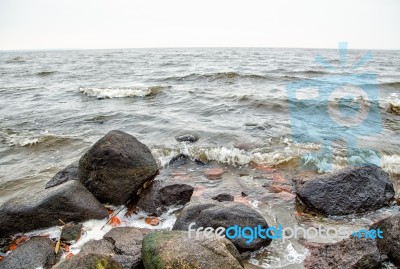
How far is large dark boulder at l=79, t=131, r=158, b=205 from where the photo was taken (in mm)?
4680

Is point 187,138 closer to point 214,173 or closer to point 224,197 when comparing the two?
point 214,173

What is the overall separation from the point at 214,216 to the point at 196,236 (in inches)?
27.2

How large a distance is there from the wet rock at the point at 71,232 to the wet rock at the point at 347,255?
259 centimetres

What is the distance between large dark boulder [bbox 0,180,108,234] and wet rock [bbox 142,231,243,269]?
5.04 feet

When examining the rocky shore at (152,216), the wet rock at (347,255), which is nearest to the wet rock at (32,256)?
the rocky shore at (152,216)

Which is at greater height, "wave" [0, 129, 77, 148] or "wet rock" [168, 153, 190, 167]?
"wet rock" [168, 153, 190, 167]

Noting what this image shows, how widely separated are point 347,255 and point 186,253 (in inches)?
64.8

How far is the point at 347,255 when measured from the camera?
3191 millimetres

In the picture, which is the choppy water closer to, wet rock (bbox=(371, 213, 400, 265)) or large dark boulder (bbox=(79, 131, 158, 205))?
wet rock (bbox=(371, 213, 400, 265))

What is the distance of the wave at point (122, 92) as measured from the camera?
15.0 metres

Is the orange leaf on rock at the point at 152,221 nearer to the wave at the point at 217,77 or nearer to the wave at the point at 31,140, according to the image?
the wave at the point at 31,140

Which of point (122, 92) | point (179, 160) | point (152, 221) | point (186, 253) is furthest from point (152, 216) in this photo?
point (122, 92)

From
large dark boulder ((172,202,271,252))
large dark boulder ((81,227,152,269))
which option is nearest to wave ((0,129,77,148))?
large dark boulder ((81,227,152,269))

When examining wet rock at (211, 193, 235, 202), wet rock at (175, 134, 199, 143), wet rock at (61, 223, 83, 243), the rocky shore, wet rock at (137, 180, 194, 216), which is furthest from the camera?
wet rock at (175, 134, 199, 143)
